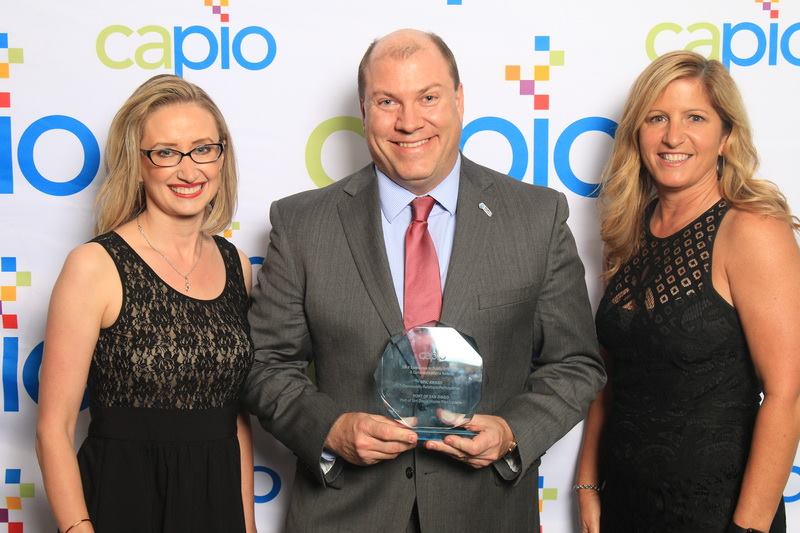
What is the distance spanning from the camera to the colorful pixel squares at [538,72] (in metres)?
2.49

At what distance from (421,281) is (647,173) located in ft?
2.60

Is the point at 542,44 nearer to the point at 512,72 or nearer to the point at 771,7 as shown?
the point at 512,72

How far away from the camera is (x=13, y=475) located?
105 inches

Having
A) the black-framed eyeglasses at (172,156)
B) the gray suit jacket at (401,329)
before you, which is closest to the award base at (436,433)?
the gray suit jacket at (401,329)

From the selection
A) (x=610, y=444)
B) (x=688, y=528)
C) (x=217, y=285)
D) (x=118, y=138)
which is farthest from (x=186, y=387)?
(x=688, y=528)

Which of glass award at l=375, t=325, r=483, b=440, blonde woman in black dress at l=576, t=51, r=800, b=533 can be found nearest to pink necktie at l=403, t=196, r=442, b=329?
glass award at l=375, t=325, r=483, b=440

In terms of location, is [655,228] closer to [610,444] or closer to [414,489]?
[610,444]

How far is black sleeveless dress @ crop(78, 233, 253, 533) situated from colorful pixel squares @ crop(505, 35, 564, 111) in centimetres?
115

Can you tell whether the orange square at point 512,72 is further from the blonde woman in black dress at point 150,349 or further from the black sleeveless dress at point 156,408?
the black sleeveless dress at point 156,408

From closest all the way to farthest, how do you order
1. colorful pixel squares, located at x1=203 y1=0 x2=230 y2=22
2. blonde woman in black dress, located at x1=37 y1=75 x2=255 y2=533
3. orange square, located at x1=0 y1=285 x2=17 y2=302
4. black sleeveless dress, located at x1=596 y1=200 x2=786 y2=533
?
1. blonde woman in black dress, located at x1=37 y1=75 x2=255 y2=533
2. black sleeveless dress, located at x1=596 y1=200 x2=786 y2=533
3. colorful pixel squares, located at x1=203 y1=0 x2=230 y2=22
4. orange square, located at x1=0 y1=285 x2=17 y2=302

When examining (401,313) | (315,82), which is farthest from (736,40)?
(401,313)

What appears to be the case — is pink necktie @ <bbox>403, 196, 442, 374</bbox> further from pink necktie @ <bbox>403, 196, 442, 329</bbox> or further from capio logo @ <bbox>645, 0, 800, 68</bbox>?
capio logo @ <bbox>645, 0, 800, 68</bbox>

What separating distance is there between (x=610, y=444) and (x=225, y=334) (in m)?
1.03

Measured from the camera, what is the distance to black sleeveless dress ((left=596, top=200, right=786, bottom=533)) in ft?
6.46
